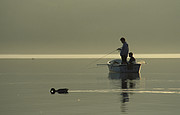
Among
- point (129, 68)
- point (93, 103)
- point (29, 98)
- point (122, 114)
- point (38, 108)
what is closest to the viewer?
point (122, 114)

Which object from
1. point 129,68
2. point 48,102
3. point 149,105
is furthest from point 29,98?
point 129,68

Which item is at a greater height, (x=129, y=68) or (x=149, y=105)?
(x=129, y=68)

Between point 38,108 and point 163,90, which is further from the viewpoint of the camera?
point 163,90

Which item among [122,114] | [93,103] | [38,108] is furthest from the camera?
[93,103]

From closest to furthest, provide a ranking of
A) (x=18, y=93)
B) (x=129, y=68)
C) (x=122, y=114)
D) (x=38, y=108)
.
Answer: (x=122, y=114)
(x=38, y=108)
(x=18, y=93)
(x=129, y=68)

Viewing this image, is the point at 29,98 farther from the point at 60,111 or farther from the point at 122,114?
the point at 122,114

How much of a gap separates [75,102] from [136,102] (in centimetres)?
290

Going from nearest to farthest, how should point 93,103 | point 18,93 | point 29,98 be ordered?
point 93,103 → point 29,98 → point 18,93

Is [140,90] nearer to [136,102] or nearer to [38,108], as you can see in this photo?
[136,102]

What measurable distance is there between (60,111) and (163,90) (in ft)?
36.4

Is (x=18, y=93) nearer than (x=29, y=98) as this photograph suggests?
No

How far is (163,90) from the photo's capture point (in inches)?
1300

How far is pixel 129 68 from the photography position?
51.3 metres

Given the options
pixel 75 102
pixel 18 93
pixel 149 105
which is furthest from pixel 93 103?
pixel 18 93
